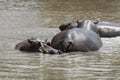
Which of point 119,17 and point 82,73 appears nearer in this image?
point 82,73

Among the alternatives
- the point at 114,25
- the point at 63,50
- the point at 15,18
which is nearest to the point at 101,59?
the point at 63,50

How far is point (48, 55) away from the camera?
973 cm

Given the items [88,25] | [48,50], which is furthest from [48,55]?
[88,25]

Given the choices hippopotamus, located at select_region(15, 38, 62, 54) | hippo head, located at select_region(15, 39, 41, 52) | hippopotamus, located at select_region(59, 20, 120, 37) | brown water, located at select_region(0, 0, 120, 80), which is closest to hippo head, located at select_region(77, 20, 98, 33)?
hippopotamus, located at select_region(59, 20, 120, 37)

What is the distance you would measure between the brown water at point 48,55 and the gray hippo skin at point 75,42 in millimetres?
242

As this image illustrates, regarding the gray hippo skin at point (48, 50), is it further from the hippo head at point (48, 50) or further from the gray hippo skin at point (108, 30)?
the gray hippo skin at point (108, 30)

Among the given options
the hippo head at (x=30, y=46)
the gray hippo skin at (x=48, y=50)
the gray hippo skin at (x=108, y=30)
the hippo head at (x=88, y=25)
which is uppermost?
the gray hippo skin at (x=48, y=50)

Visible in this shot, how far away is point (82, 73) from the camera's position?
25.5 ft

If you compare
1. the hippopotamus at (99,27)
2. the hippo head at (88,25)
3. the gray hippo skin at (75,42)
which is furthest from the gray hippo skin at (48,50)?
the hippopotamus at (99,27)

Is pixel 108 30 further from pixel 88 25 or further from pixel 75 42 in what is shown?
pixel 75 42

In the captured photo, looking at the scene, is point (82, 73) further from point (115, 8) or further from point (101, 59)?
point (115, 8)

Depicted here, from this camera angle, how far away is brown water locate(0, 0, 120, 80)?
7.66m

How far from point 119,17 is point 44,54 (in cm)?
810

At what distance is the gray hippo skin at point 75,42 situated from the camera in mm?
10273
